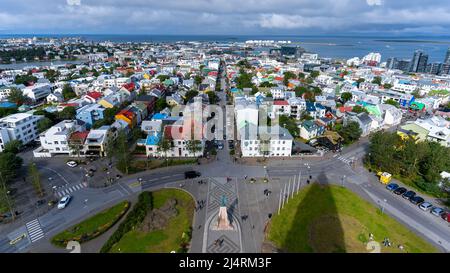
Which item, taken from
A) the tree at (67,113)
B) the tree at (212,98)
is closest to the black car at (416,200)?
the tree at (212,98)

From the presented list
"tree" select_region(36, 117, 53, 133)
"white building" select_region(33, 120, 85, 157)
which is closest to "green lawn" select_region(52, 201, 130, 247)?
"white building" select_region(33, 120, 85, 157)

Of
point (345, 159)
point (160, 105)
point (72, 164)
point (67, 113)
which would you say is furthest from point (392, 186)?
point (67, 113)

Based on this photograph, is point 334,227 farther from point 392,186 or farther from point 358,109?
point 358,109

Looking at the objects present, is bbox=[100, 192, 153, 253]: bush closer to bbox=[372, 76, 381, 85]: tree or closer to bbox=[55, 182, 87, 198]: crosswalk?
bbox=[55, 182, 87, 198]: crosswalk
